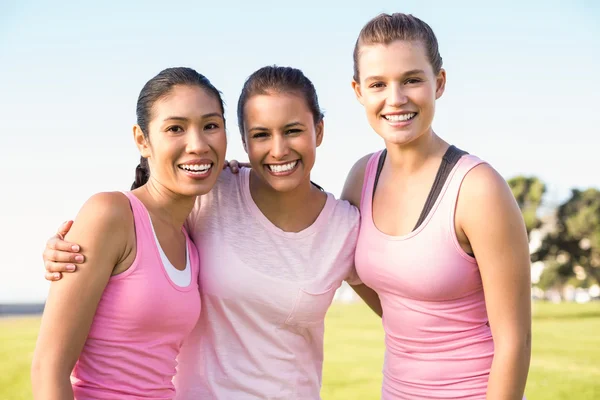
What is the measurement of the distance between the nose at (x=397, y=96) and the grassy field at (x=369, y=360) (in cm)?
858

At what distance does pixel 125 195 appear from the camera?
3.05 m

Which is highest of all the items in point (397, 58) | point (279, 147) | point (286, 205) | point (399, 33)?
point (399, 33)

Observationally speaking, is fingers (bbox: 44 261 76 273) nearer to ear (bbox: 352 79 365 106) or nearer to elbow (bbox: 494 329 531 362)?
ear (bbox: 352 79 365 106)

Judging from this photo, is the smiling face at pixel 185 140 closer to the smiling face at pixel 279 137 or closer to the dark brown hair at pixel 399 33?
the smiling face at pixel 279 137

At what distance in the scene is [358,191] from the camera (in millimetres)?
3902

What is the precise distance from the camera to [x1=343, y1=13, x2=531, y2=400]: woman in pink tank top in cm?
309

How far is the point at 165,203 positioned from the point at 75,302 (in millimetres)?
771

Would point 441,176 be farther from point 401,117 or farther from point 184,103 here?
point 184,103

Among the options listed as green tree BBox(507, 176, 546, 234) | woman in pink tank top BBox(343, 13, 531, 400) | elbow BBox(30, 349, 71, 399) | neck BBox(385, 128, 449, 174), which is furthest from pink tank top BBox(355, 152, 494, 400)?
green tree BBox(507, 176, 546, 234)

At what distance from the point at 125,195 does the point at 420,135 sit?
1.56 meters

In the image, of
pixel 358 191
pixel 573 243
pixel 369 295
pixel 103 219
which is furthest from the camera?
pixel 573 243

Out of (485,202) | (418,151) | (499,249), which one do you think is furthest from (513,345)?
(418,151)

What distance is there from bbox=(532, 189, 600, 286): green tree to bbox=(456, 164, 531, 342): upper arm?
31.4m

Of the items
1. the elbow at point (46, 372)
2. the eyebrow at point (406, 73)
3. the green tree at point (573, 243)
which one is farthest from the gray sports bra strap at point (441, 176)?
the green tree at point (573, 243)
